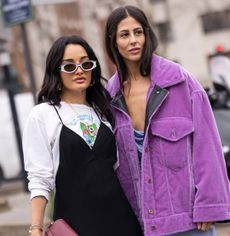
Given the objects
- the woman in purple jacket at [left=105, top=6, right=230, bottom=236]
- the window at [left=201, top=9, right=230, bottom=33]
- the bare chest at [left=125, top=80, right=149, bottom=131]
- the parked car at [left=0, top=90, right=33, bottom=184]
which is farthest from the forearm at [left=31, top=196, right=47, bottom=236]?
the window at [left=201, top=9, right=230, bottom=33]

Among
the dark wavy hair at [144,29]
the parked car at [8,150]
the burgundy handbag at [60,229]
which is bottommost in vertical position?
the parked car at [8,150]

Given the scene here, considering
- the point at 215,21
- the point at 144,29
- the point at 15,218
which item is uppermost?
the point at 144,29

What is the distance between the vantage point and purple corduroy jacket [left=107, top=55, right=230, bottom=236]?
3.07 m

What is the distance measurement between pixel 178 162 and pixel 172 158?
33mm

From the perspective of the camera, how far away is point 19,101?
1452 centimetres

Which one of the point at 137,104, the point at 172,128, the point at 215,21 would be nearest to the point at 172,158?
the point at 172,128

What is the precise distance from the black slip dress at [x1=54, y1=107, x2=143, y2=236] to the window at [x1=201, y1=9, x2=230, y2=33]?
4142 centimetres

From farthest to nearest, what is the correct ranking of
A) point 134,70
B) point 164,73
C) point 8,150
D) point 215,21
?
point 215,21 < point 8,150 < point 134,70 < point 164,73

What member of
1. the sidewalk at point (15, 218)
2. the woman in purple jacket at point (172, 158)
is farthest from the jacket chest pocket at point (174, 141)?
the sidewalk at point (15, 218)

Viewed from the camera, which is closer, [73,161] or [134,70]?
[73,161]

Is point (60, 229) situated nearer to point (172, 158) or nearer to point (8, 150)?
point (172, 158)

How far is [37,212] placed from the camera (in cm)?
306

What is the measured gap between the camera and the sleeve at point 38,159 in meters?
3.07

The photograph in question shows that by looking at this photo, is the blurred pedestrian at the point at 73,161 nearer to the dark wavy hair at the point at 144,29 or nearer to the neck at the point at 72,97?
the neck at the point at 72,97
